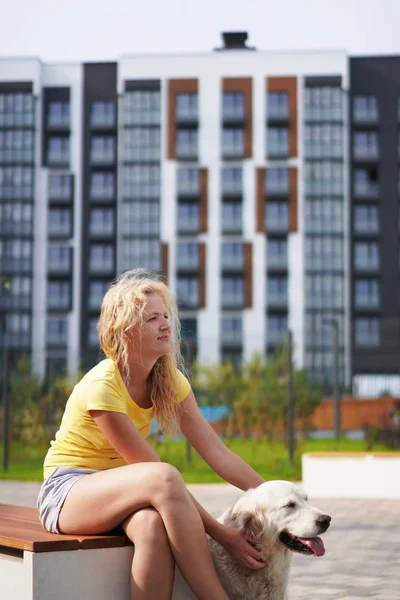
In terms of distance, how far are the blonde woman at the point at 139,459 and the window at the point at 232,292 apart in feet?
213

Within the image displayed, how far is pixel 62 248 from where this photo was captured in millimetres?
71875

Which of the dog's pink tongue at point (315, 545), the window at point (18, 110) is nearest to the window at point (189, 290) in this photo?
the window at point (18, 110)

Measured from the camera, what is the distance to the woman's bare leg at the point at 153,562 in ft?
11.5

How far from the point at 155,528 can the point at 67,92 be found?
237 ft

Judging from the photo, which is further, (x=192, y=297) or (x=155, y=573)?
(x=192, y=297)

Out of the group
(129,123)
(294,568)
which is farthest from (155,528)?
(129,123)

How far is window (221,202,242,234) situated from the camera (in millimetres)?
69938

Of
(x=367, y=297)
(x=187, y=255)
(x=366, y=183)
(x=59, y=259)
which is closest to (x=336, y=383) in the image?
(x=187, y=255)

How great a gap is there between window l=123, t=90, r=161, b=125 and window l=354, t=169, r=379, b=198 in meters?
15.4

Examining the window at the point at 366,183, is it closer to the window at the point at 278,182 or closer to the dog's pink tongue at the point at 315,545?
the window at the point at 278,182

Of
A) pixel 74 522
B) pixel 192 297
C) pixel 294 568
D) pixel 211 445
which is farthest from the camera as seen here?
→ pixel 192 297

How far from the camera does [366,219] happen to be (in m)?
70.9

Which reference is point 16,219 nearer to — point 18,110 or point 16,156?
point 16,156

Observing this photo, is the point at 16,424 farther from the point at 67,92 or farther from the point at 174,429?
the point at 67,92
